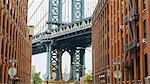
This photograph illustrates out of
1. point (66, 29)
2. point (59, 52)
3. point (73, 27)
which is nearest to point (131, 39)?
point (73, 27)

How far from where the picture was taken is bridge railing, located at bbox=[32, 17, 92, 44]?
100000 millimetres

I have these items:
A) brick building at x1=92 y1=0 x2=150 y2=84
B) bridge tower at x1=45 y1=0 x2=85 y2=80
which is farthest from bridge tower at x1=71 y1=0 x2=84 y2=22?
brick building at x1=92 y1=0 x2=150 y2=84

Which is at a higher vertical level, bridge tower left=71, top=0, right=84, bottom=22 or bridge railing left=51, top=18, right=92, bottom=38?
bridge tower left=71, top=0, right=84, bottom=22

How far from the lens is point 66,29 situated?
10612 centimetres

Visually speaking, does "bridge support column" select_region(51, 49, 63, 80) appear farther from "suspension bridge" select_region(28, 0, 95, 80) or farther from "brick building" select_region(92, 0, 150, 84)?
"brick building" select_region(92, 0, 150, 84)

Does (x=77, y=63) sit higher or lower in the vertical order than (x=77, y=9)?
lower

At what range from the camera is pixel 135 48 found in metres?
34.2

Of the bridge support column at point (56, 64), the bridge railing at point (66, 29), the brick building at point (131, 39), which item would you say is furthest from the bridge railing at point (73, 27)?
the brick building at point (131, 39)

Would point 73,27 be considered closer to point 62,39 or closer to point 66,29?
point 66,29

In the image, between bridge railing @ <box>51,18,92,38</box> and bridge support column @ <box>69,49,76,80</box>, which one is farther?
bridge support column @ <box>69,49,76,80</box>

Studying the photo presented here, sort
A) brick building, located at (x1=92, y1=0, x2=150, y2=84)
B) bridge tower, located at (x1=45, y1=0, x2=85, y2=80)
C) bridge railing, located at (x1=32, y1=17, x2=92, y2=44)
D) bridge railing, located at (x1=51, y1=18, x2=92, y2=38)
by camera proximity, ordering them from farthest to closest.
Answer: bridge tower, located at (x1=45, y1=0, x2=85, y2=80), bridge railing, located at (x1=32, y1=17, x2=92, y2=44), bridge railing, located at (x1=51, y1=18, x2=92, y2=38), brick building, located at (x1=92, y1=0, x2=150, y2=84)

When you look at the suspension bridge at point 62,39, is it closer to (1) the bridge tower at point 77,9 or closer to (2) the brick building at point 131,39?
(1) the bridge tower at point 77,9

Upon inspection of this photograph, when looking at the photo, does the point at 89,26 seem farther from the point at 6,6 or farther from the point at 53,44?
the point at 6,6

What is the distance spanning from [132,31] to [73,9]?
→ 9416cm
